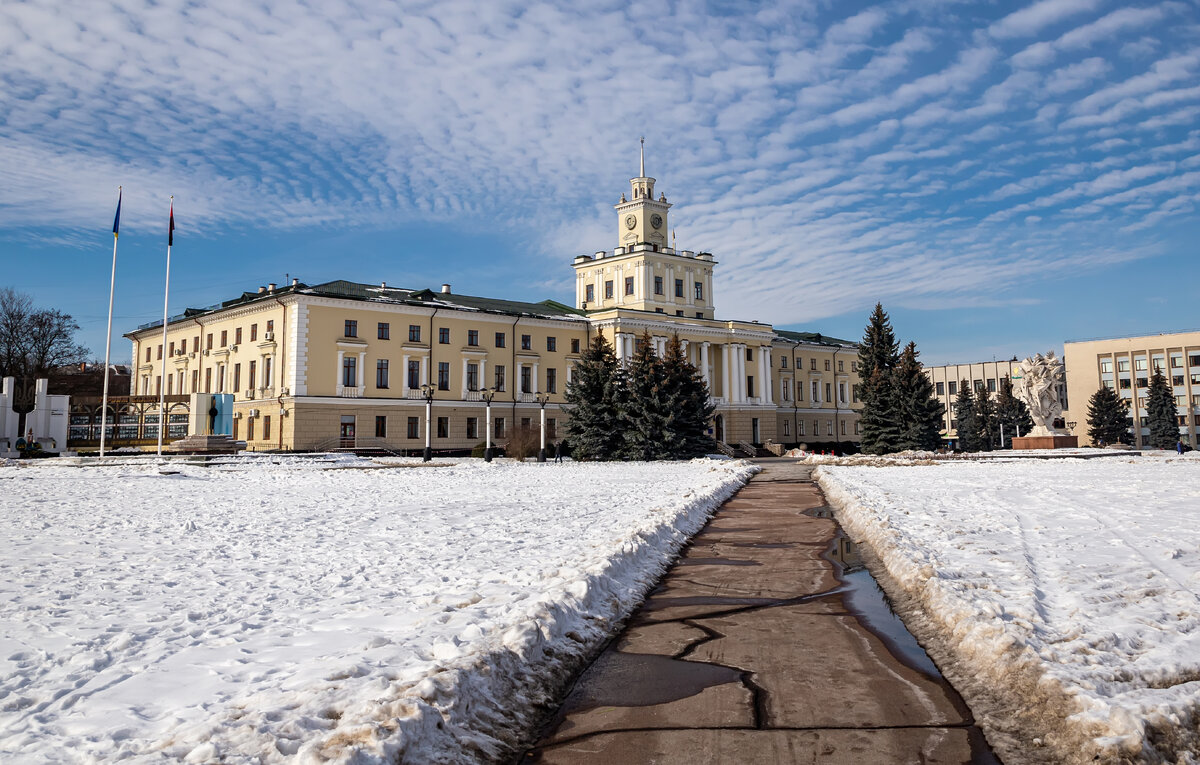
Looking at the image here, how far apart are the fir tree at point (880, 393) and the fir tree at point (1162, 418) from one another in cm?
5038

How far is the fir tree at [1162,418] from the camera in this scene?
86.6 meters

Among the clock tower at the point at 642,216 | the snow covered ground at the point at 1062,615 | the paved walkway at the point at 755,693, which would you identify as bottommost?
the paved walkway at the point at 755,693

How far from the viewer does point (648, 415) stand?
4381 cm

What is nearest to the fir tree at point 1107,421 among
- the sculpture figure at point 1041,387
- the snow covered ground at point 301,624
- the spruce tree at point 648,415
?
the sculpture figure at point 1041,387

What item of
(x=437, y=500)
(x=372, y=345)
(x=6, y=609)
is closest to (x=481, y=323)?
(x=372, y=345)

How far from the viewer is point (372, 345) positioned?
54.8 meters

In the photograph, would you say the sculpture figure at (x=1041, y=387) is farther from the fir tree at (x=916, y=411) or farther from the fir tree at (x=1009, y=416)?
the fir tree at (x=1009, y=416)

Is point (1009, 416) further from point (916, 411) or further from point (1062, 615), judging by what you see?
point (1062, 615)

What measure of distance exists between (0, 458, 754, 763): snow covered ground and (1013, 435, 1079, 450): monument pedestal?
120ft

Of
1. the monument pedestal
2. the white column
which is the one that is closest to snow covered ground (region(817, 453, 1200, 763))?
the monument pedestal

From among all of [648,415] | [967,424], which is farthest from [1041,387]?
[967,424]

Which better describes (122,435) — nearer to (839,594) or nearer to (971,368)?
(839,594)

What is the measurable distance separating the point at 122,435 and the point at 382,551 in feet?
180

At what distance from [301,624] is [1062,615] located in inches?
242
